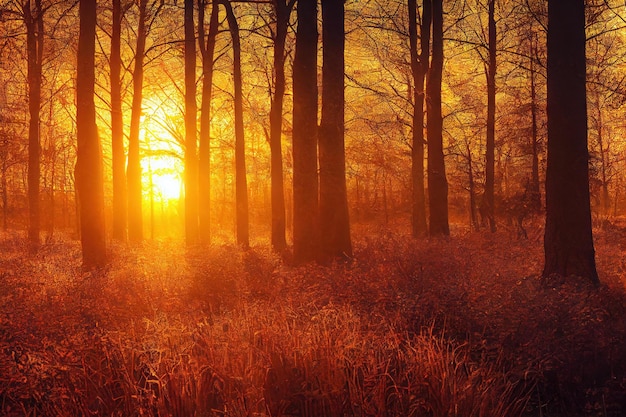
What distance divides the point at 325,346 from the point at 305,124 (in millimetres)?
7374

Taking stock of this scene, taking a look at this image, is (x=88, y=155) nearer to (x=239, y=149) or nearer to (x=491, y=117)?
(x=239, y=149)

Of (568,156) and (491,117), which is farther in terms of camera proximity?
(491,117)

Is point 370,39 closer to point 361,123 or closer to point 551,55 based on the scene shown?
point 361,123

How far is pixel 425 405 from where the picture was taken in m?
4.11

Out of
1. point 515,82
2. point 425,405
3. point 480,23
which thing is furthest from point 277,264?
point 515,82

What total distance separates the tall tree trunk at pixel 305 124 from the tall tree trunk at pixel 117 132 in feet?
27.3

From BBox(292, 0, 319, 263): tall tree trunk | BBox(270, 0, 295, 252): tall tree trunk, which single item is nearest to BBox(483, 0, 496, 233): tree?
BBox(270, 0, 295, 252): tall tree trunk

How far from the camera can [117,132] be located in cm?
1912

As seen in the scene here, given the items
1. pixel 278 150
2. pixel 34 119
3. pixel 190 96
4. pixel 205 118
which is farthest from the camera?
pixel 205 118

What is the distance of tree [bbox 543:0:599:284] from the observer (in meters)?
8.11

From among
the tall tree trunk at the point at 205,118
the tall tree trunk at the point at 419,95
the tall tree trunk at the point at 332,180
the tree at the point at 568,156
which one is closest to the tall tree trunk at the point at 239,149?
the tall tree trunk at the point at 205,118

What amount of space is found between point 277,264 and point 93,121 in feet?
15.8

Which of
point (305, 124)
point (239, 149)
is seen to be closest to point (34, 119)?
point (239, 149)

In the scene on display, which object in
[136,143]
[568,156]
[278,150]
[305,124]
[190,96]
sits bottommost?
[568,156]
